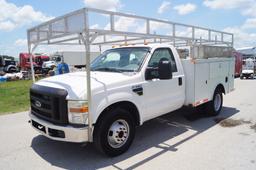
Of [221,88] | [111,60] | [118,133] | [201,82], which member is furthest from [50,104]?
[221,88]

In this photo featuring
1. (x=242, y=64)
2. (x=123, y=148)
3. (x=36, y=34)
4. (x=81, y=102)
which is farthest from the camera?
(x=242, y=64)

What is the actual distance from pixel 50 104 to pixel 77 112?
0.59 meters

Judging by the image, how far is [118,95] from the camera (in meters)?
3.95

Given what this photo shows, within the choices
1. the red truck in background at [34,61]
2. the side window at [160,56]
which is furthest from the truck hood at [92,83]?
the red truck in background at [34,61]

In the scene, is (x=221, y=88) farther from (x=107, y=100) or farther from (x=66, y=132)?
(x=66, y=132)

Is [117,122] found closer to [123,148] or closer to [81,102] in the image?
[123,148]

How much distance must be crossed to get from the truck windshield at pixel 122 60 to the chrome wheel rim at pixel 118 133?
1.10 metres

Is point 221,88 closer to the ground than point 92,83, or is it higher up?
closer to the ground

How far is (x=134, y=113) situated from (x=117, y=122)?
44 cm

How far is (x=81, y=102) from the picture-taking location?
3535mm

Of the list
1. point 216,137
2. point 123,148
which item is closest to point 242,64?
point 216,137

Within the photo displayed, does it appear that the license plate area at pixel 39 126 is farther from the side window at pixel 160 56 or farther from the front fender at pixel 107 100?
the side window at pixel 160 56

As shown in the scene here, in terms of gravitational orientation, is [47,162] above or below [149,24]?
below

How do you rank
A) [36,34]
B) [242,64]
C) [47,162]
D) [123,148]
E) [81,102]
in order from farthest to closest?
[242,64]
[36,34]
[123,148]
[47,162]
[81,102]
